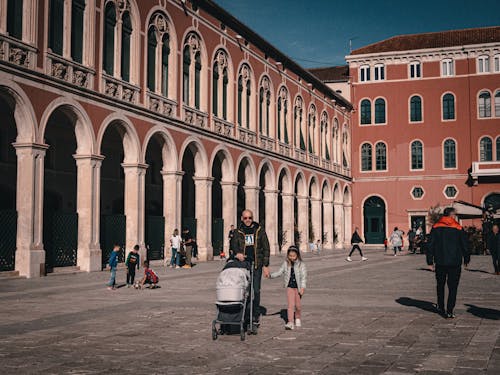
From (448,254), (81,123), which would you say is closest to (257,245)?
(448,254)

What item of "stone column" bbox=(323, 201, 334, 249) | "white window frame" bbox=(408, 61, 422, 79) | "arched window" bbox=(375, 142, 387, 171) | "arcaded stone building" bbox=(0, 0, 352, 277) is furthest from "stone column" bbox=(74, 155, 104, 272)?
"white window frame" bbox=(408, 61, 422, 79)

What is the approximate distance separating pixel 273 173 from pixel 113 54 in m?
17.6

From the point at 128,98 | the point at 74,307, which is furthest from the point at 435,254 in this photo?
the point at 128,98

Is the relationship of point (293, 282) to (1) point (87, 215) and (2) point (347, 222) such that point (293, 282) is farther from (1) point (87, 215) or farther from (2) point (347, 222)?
(2) point (347, 222)

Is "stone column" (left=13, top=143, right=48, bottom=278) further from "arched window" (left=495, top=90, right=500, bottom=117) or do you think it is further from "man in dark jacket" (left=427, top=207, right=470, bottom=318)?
"arched window" (left=495, top=90, right=500, bottom=117)

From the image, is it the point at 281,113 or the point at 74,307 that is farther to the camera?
the point at 281,113

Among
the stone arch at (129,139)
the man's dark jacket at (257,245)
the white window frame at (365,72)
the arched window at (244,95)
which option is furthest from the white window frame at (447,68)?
the man's dark jacket at (257,245)

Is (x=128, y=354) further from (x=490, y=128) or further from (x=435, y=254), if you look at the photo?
(x=490, y=128)

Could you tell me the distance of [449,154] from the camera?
187ft

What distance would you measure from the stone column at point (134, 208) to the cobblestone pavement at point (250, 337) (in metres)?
10.8

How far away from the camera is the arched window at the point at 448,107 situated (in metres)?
57.2

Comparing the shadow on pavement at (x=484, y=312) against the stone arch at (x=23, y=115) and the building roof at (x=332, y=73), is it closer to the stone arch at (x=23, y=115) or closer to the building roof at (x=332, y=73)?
the stone arch at (x=23, y=115)

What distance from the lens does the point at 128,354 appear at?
791 centimetres

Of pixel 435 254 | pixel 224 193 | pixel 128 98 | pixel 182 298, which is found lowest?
pixel 182 298
